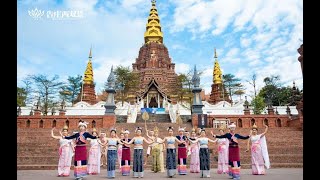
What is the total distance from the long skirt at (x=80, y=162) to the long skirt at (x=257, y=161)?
210 inches

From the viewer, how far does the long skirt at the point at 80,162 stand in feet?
27.4

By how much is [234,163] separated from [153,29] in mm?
50696

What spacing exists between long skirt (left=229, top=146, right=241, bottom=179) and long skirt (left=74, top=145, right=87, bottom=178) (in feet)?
14.0

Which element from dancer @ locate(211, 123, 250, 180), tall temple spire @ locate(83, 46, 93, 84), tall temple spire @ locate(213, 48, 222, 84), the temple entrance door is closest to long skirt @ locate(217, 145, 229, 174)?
dancer @ locate(211, 123, 250, 180)

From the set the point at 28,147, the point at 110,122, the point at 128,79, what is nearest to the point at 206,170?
the point at 28,147

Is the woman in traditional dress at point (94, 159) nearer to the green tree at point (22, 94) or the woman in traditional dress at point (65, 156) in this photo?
the woman in traditional dress at point (65, 156)

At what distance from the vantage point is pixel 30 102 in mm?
37281

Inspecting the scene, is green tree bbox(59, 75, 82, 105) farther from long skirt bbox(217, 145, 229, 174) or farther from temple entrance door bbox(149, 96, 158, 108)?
long skirt bbox(217, 145, 229, 174)

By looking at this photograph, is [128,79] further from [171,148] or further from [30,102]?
[171,148]

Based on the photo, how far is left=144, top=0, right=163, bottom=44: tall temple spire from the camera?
56.9m

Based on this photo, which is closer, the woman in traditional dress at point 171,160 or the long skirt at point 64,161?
the woman in traditional dress at point 171,160

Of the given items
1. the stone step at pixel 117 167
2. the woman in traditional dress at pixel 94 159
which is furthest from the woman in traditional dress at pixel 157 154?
the woman in traditional dress at pixel 94 159

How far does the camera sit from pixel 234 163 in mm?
8867
